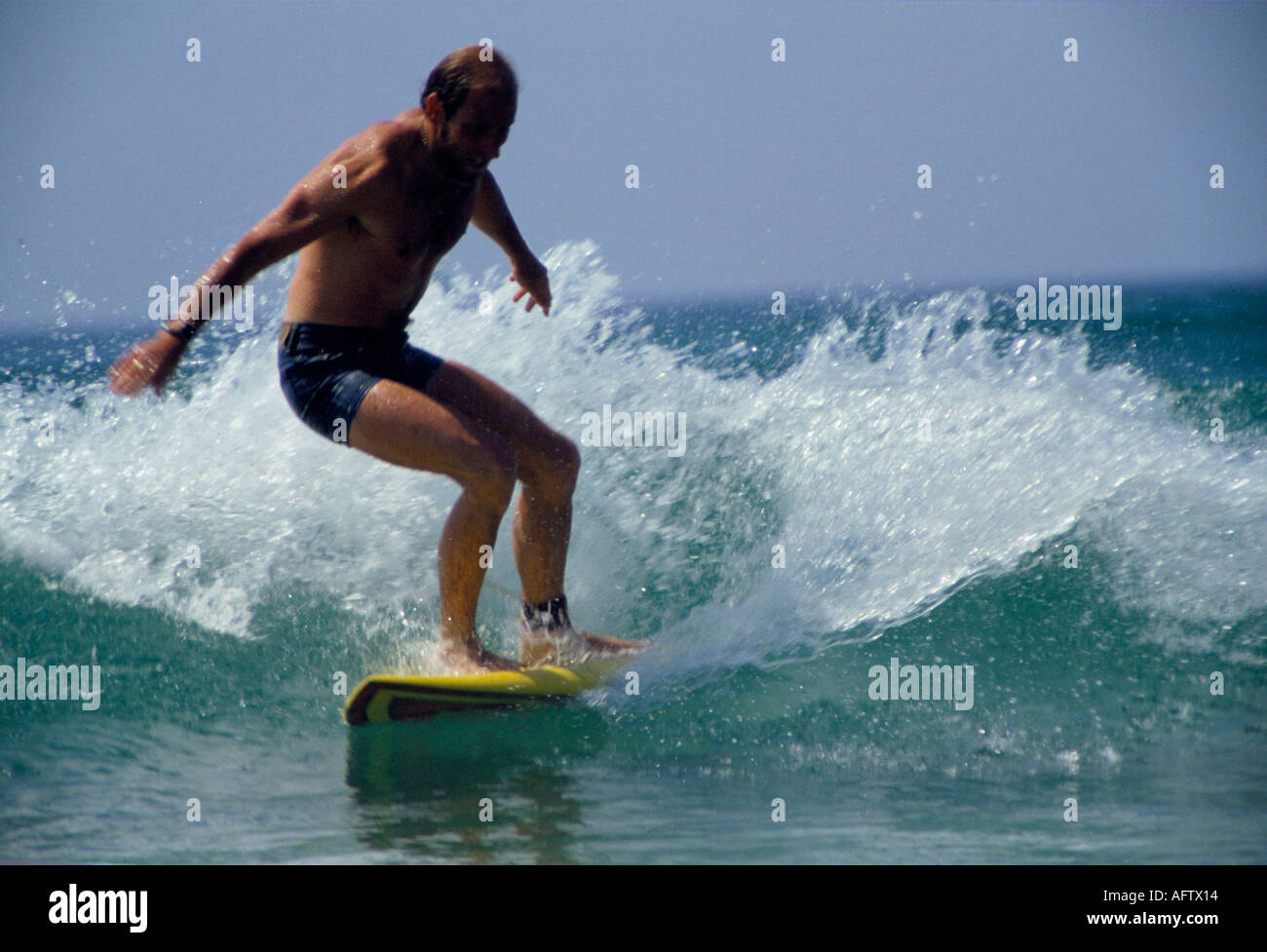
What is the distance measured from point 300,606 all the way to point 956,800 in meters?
2.69

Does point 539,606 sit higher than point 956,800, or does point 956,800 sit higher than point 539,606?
point 539,606

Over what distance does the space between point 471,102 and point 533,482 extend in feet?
3.95

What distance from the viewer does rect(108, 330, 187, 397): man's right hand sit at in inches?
128

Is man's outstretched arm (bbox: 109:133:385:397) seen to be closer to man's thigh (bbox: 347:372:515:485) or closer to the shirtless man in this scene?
the shirtless man

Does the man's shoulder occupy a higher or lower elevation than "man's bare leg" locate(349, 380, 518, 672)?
higher

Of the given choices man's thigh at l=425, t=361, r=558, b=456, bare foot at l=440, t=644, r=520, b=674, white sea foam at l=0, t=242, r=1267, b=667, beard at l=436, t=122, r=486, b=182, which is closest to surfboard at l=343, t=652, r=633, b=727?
bare foot at l=440, t=644, r=520, b=674

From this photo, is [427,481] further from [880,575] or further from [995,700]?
[995,700]

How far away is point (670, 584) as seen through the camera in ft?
16.1

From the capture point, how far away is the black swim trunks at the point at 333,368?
358 cm

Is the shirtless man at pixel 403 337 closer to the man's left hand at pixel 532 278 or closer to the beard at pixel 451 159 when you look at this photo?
the beard at pixel 451 159

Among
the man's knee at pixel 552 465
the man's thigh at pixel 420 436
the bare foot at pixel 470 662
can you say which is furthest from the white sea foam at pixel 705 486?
the man's thigh at pixel 420 436

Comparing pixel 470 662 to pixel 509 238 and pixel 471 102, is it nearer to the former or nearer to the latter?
pixel 509 238

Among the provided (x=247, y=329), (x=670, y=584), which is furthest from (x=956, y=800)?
(x=247, y=329)

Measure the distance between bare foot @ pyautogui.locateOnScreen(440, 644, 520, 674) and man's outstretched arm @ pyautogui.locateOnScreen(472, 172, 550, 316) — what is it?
1263mm
